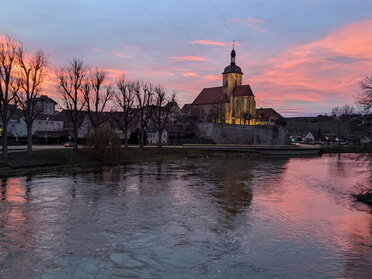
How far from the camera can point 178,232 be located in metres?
16.2

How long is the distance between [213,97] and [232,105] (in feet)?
29.9

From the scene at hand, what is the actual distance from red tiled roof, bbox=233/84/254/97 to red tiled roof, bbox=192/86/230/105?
4.27 metres

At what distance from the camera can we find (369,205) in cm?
2383

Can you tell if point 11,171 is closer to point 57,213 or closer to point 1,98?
point 1,98

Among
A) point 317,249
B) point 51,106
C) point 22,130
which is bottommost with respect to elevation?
point 317,249

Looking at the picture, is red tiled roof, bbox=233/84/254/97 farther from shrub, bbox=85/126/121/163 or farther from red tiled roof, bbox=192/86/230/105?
shrub, bbox=85/126/121/163

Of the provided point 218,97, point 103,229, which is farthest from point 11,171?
point 218,97

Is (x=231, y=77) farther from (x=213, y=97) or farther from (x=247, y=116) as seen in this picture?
(x=247, y=116)

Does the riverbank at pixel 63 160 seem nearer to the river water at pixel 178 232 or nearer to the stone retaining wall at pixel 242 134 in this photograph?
the river water at pixel 178 232

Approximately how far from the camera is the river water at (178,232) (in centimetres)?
1207

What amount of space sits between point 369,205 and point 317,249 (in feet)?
39.6

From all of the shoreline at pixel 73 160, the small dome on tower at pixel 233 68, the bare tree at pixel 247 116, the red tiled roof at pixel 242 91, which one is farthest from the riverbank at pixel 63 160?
the small dome on tower at pixel 233 68

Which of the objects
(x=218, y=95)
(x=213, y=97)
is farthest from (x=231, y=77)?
(x=213, y=97)

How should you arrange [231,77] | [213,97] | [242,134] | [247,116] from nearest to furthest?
[242,134], [247,116], [231,77], [213,97]
